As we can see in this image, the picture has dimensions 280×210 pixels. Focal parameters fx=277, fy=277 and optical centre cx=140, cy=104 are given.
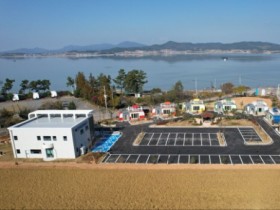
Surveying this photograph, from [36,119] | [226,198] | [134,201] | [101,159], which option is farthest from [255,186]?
[36,119]

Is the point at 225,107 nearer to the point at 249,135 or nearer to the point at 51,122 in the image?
the point at 249,135

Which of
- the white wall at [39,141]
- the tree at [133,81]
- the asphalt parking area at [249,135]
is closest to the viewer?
the white wall at [39,141]

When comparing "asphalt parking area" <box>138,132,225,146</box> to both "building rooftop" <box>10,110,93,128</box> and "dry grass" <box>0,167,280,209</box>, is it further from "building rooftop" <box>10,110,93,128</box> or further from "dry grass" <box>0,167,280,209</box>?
"building rooftop" <box>10,110,93,128</box>

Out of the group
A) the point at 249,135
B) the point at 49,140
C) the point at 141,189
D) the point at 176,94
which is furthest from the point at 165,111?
the point at 141,189

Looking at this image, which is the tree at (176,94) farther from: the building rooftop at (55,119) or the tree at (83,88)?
the building rooftop at (55,119)

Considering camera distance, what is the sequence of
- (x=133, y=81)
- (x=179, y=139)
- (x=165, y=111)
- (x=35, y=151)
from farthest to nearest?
1. (x=133, y=81)
2. (x=165, y=111)
3. (x=179, y=139)
4. (x=35, y=151)

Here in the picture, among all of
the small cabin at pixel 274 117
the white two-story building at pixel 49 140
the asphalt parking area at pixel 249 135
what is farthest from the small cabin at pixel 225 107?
the white two-story building at pixel 49 140
